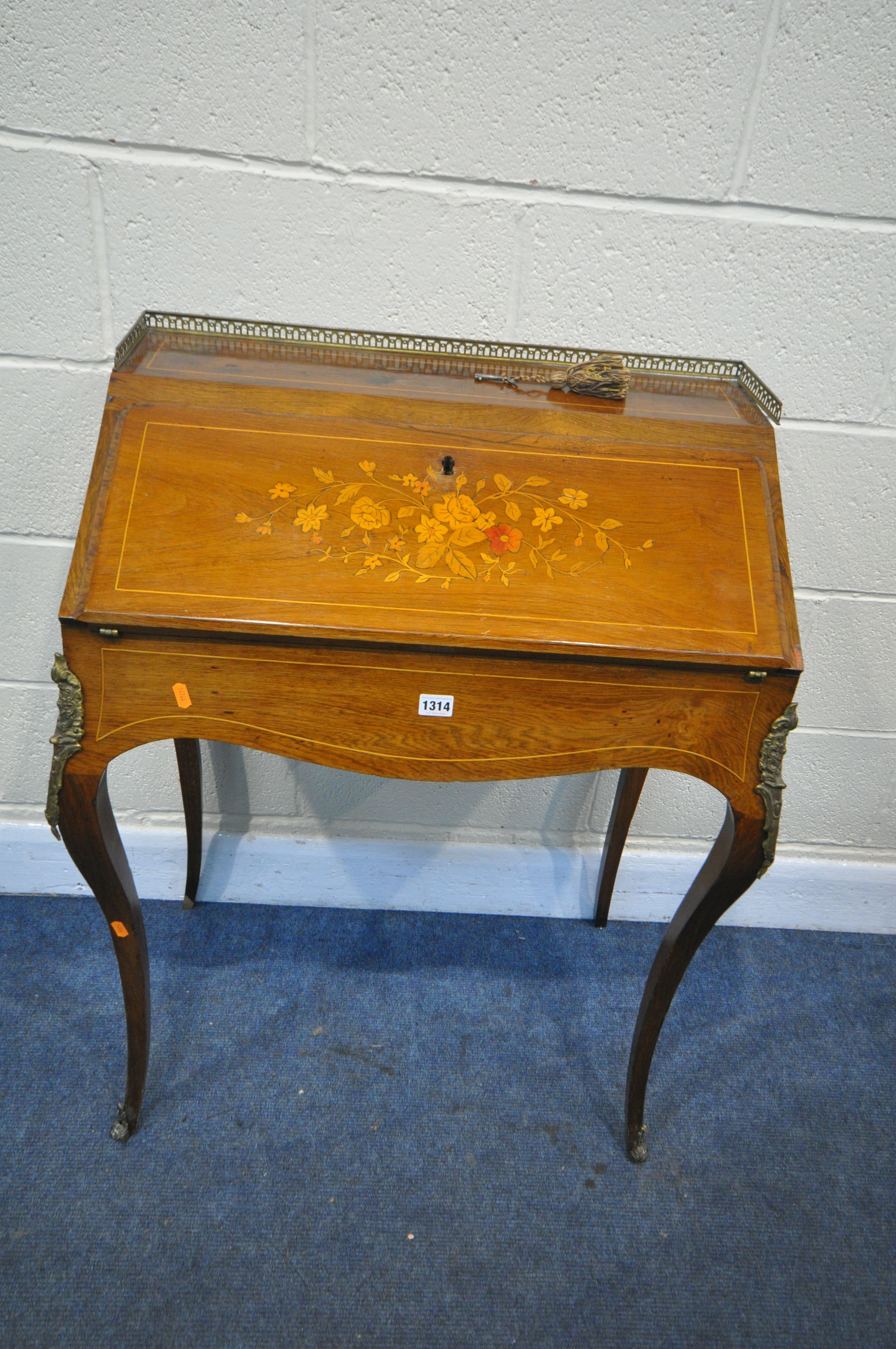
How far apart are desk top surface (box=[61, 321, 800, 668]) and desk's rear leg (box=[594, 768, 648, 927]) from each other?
66 cm

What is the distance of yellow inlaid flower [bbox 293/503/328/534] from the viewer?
42.5 inches

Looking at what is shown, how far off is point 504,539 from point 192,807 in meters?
0.99

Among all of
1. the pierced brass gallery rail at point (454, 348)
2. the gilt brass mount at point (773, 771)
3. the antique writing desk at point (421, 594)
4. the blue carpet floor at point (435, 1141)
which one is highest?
the pierced brass gallery rail at point (454, 348)

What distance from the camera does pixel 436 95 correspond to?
133cm

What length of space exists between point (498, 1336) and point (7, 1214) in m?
0.74

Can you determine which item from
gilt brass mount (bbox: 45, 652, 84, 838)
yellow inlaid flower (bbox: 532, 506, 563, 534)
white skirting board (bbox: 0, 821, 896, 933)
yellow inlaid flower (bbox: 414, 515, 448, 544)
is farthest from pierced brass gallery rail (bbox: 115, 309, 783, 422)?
white skirting board (bbox: 0, 821, 896, 933)

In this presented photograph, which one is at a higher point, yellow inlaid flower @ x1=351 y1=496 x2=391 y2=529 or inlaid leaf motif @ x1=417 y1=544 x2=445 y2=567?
yellow inlaid flower @ x1=351 y1=496 x2=391 y2=529

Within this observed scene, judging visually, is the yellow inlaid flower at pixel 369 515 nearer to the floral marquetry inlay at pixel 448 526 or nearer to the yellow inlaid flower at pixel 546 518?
the floral marquetry inlay at pixel 448 526

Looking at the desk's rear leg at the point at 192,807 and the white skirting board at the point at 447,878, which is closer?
the desk's rear leg at the point at 192,807

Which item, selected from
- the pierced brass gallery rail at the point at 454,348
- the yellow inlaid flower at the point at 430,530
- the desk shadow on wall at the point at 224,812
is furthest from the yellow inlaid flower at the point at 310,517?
the desk shadow on wall at the point at 224,812

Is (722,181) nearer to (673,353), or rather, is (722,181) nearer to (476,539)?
(673,353)

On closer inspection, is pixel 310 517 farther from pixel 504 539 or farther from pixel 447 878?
pixel 447 878

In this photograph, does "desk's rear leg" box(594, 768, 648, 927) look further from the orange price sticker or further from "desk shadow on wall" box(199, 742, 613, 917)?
the orange price sticker

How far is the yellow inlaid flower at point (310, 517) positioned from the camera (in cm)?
108
